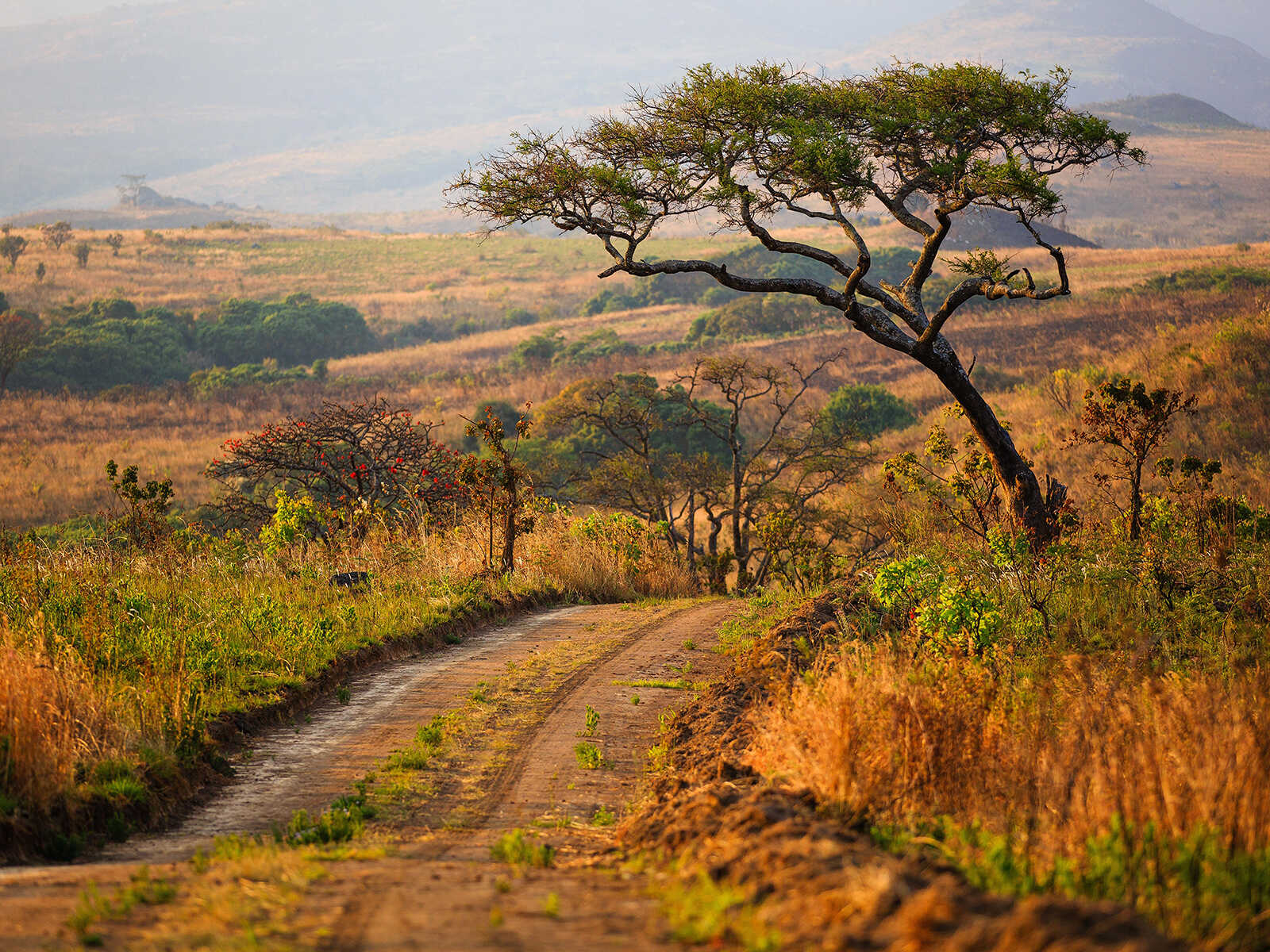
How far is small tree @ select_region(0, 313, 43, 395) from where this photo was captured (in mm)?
42625

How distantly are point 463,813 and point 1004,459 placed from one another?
353 inches

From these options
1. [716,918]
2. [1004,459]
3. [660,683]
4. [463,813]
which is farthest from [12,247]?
[716,918]

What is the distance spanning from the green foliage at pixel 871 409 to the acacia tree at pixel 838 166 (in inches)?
739

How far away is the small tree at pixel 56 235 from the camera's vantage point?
69.6 meters

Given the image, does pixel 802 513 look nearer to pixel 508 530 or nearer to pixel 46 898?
pixel 508 530

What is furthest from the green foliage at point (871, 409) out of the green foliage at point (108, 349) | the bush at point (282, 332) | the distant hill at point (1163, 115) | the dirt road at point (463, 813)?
the distant hill at point (1163, 115)

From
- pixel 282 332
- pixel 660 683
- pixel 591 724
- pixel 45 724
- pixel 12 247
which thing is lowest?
pixel 660 683

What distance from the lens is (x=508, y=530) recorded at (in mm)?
13805

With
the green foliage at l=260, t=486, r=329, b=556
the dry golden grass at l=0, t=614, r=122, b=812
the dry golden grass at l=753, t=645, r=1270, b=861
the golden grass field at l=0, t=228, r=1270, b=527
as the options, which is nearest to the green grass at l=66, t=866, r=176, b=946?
the dry golden grass at l=0, t=614, r=122, b=812

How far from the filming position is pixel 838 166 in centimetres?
1209

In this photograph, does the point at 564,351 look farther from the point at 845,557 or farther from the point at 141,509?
the point at 141,509

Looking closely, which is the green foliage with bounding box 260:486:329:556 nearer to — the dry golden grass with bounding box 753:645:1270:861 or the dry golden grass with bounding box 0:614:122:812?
the dry golden grass with bounding box 0:614:122:812

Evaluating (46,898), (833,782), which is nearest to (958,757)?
(833,782)

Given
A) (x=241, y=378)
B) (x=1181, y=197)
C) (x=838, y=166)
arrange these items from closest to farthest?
(x=838, y=166) < (x=241, y=378) < (x=1181, y=197)
